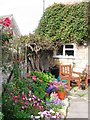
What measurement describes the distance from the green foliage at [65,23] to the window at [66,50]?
0.47m

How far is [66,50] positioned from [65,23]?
54.2 inches

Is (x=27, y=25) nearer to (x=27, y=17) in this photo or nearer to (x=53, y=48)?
(x=27, y=17)

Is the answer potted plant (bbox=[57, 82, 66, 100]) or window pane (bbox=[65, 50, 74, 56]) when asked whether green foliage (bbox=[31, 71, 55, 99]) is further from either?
window pane (bbox=[65, 50, 74, 56])

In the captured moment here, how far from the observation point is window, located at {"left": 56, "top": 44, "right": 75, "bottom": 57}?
1280 cm

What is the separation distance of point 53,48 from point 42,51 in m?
0.90

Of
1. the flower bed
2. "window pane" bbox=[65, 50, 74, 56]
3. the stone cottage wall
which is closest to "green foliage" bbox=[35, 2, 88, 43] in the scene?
the stone cottage wall

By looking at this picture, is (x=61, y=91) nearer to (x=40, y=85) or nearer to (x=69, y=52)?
(x=40, y=85)

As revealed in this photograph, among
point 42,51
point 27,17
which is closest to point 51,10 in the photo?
point 27,17

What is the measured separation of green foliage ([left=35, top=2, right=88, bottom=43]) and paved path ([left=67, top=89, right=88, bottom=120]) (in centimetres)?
283

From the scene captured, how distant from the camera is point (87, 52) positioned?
12750mm

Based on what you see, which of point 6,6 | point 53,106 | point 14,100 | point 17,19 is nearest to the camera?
point 14,100

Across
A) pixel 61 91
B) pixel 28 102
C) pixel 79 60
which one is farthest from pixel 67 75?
pixel 28 102

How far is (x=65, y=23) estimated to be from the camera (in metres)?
12.3

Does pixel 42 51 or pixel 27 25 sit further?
pixel 27 25
